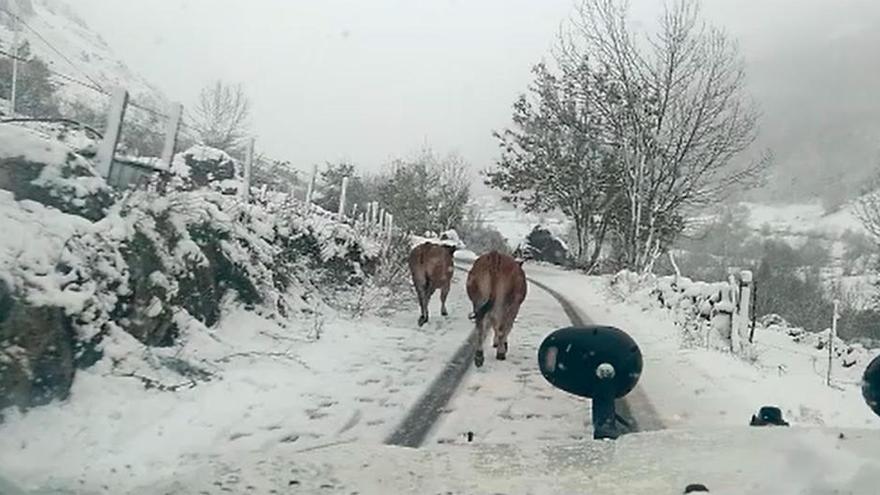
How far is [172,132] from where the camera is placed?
31.6 ft

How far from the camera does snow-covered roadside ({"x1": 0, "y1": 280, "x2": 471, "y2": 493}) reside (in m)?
4.01

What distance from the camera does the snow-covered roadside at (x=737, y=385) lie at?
667 cm

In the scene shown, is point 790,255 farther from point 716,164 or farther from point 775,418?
point 775,418

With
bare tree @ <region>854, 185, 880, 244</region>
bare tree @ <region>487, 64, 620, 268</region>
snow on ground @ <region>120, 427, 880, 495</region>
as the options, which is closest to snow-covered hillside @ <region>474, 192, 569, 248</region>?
bare tree @ <region>487, 64, 620, 268</region>

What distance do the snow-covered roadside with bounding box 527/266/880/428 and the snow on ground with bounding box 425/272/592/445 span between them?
781mm

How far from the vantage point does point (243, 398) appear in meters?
6.09

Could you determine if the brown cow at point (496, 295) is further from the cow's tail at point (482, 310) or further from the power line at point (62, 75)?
the power line at point (62, 75)

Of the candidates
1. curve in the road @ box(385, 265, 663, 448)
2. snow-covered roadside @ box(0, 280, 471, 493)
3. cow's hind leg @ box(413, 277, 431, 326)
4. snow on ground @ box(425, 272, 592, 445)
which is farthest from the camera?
cow's hind leg @ box(413, 277, 431, 326)

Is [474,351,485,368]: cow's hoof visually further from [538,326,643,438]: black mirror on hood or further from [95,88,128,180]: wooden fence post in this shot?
[538,326,643,438]: black mirror on hood

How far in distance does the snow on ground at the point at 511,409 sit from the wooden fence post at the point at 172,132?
4351mm

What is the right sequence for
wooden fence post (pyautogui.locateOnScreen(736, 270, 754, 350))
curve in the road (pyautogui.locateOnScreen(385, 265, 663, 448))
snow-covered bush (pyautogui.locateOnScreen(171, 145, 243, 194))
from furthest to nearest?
snow-covered bush (pyautogui.locateOnScreen(171, 145, 243, 194))
wooden fence post (pyautogui.locateOnScreen(736, 270, 754, 350))
curve in the road (pyautogui.locateOnScreen(385, 265, 663, 448))

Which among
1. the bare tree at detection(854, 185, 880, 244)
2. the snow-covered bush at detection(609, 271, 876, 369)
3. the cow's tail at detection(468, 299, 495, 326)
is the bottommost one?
the cow's tail at detection(468, 299, 495, 326)

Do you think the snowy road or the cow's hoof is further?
the cow's hoof

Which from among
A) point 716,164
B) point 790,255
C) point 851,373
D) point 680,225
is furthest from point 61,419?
point 680,225
